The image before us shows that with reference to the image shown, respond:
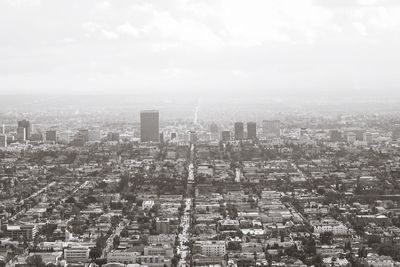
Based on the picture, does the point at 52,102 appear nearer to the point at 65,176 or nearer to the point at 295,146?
the point at 295,146

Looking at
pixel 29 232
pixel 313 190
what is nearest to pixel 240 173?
pixel 313 190

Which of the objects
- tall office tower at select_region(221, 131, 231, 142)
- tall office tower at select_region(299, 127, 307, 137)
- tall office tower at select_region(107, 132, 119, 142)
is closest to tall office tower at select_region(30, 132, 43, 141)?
tall office tower at select_region(107, 132, 119, 142)

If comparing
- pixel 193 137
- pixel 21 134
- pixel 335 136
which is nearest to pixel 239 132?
pixel 193 137

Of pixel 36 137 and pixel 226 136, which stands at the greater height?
pixel 226 136

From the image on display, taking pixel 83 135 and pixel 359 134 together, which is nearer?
pixel 359 134

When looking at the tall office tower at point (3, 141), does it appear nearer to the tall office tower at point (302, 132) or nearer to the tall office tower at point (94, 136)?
the tall office tower at point (94, 136)

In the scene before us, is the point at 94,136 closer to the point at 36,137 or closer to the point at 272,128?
the point at 36,137

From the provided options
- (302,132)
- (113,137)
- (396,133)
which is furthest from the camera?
(302,132)
